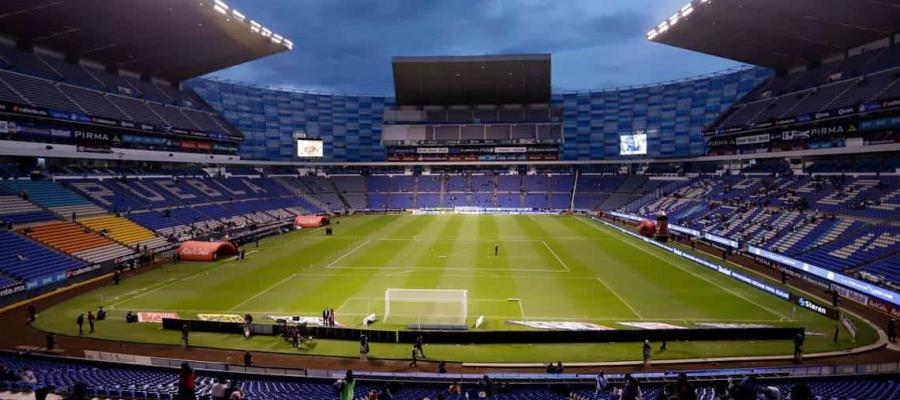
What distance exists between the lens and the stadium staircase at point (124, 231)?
131 feet

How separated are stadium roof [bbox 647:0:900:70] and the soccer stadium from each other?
0.38 m

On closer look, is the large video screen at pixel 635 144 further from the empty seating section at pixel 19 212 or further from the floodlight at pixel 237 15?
the empty seating section at pixel 19 212

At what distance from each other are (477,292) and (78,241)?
30859mm

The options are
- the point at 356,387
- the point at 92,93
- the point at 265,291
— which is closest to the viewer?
the point at 356,387

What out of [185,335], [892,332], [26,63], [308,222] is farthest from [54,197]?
[892,332]

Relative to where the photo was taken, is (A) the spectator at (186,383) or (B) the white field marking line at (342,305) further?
(B) the white field marking line at (342,305)

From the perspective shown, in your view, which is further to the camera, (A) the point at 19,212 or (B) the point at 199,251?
(B) the point at 199,251

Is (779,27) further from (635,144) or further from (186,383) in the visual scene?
(186,383)

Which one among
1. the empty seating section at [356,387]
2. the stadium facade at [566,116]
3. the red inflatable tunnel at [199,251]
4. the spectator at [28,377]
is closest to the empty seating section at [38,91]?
the red inflatable tunnel at [199,251]

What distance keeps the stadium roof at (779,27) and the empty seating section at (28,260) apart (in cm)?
5583

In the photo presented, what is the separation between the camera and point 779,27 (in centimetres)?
4794

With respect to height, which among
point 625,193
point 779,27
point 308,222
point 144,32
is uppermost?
point 779,27

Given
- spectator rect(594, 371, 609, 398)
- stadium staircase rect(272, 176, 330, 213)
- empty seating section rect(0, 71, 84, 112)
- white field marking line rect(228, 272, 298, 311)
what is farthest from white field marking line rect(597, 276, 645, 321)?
stadium staircase rect(272, 176, 330, 213)

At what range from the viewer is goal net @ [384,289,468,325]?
73.8ft
